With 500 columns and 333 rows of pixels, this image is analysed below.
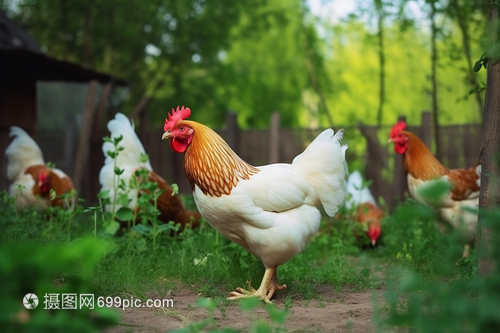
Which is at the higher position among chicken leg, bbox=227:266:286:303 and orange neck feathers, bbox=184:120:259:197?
orange neck feathers, bbox=184:120:259:197

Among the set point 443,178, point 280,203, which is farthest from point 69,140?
point 280,203

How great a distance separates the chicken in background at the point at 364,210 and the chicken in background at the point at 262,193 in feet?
8.32

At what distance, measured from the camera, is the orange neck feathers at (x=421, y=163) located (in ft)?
20.9

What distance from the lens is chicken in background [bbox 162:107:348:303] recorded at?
4211mm

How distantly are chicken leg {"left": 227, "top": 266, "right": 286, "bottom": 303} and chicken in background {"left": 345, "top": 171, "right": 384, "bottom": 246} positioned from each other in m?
2.73

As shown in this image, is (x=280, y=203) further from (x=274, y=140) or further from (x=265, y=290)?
(x=274, y=140)

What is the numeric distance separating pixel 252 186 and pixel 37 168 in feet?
14.4

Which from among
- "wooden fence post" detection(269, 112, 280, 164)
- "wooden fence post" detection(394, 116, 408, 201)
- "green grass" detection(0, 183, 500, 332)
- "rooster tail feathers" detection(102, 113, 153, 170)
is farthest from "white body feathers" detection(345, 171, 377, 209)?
"rooster tail feathers" detection(102, 113, 153, 170)

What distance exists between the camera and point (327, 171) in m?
4.62

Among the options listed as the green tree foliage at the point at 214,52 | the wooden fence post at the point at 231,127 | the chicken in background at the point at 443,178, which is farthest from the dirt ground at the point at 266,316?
the green tree foliage at the point at 214,52

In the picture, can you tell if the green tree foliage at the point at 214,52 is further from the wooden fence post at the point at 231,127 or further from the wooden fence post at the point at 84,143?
the wooden fence post at the point at 84,143

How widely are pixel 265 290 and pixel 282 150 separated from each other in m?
6.97

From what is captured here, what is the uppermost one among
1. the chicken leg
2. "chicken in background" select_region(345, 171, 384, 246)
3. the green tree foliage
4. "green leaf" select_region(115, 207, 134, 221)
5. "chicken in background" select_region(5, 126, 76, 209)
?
the green tree foliage

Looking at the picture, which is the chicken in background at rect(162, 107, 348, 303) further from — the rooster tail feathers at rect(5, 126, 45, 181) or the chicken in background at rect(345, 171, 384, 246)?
the rooster tail feathers at rect(5, 126, 45, 181)
